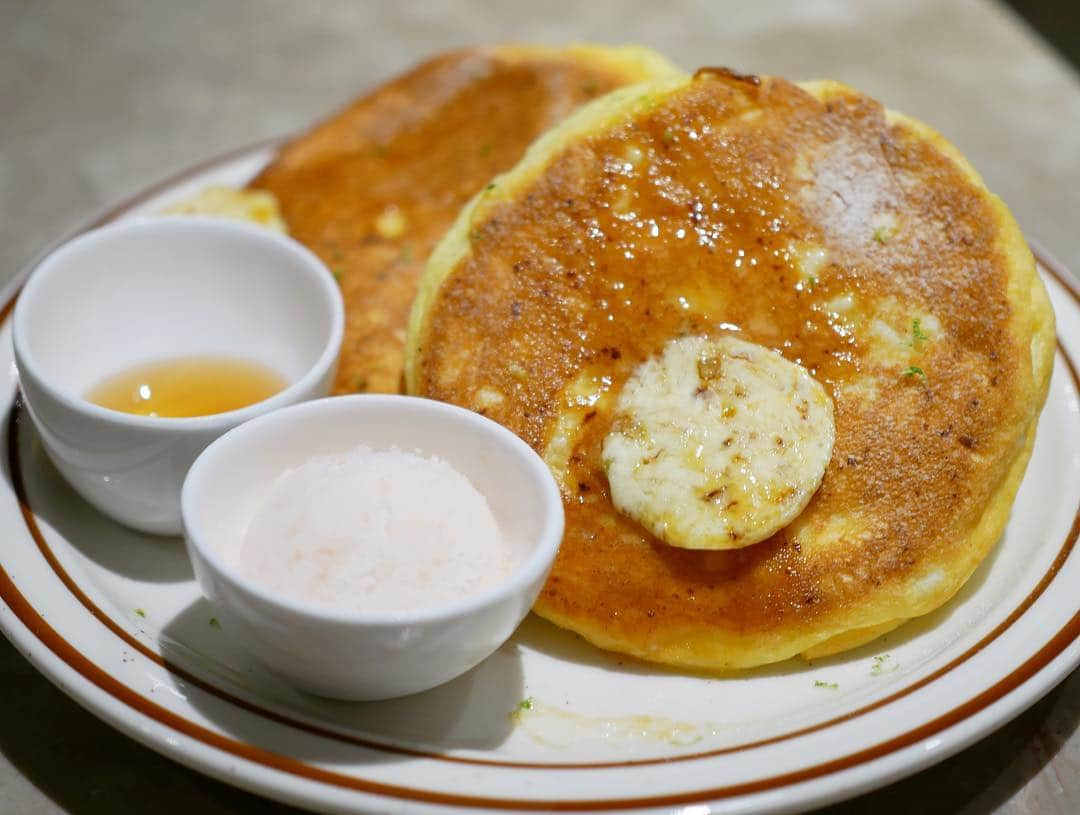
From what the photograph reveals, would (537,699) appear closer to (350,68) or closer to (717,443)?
(717,443)

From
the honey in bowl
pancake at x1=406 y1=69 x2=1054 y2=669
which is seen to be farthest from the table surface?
pancake at x1=406 y1=69 x2=1054 y2=669

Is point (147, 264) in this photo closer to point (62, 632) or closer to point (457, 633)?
point (62, 632)

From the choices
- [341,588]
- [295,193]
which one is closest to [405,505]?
[341,588]

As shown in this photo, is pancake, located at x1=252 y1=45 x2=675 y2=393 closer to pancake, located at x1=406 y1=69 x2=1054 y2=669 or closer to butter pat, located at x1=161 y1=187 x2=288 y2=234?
butter pat, located at x1=161 y1=187 x2=288 y2=234

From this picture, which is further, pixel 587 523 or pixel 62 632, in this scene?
pixel 587 523

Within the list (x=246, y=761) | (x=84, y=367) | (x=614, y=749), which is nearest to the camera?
(x=246, y=761)

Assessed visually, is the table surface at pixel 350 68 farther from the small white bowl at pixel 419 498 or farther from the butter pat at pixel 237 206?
the small white bowl at pixel 419 498

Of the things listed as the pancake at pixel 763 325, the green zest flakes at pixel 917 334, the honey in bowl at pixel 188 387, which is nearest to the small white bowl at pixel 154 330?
the honey in bowl at pixel 188 387
